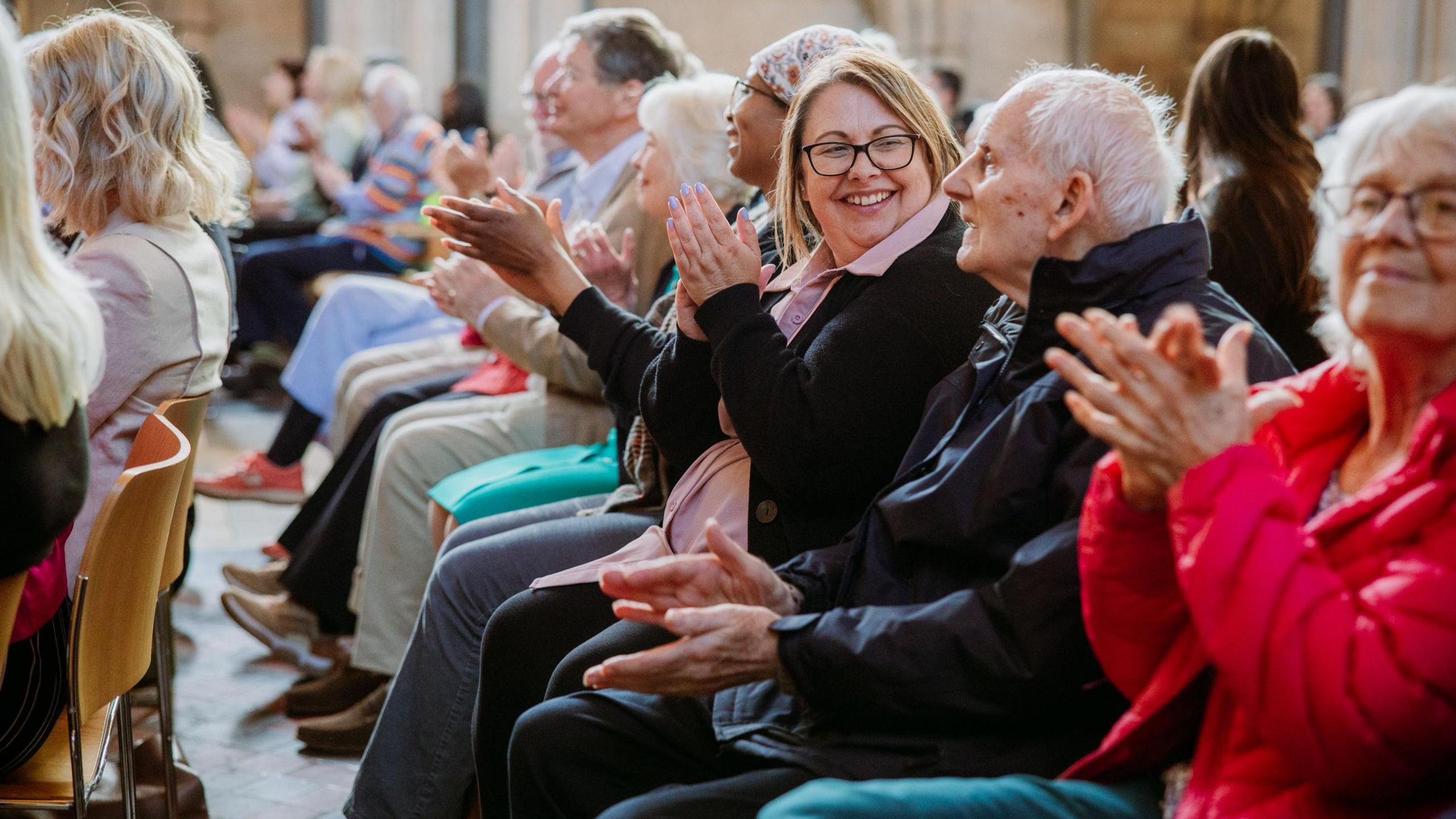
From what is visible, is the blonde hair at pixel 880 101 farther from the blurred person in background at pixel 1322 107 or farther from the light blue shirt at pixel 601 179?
the blurred person in background at pixel 1322 107

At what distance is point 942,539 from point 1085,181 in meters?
0.48

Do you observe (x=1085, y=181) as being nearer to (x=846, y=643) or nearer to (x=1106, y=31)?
(x=846, y=643)

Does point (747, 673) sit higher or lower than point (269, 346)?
higher

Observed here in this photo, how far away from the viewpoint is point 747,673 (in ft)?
5.34

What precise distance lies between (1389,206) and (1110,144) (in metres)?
0.48

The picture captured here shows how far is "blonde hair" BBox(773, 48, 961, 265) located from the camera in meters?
2.24

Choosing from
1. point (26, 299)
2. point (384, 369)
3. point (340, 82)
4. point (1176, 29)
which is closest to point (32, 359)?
point (26, 299)

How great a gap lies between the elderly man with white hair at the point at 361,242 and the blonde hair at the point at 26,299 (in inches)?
203

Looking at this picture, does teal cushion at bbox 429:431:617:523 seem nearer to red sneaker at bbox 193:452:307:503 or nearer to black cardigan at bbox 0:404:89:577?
black cardigan at bbox 0:404:89:577

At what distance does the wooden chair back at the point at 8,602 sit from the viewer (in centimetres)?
167

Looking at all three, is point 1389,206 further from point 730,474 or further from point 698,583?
point 730,474

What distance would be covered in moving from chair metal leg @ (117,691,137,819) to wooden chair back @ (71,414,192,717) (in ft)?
0.36

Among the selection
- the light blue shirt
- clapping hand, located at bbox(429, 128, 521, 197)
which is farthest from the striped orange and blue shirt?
the light blue shirt

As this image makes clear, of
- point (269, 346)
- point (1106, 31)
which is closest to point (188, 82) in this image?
point (269, 346)
